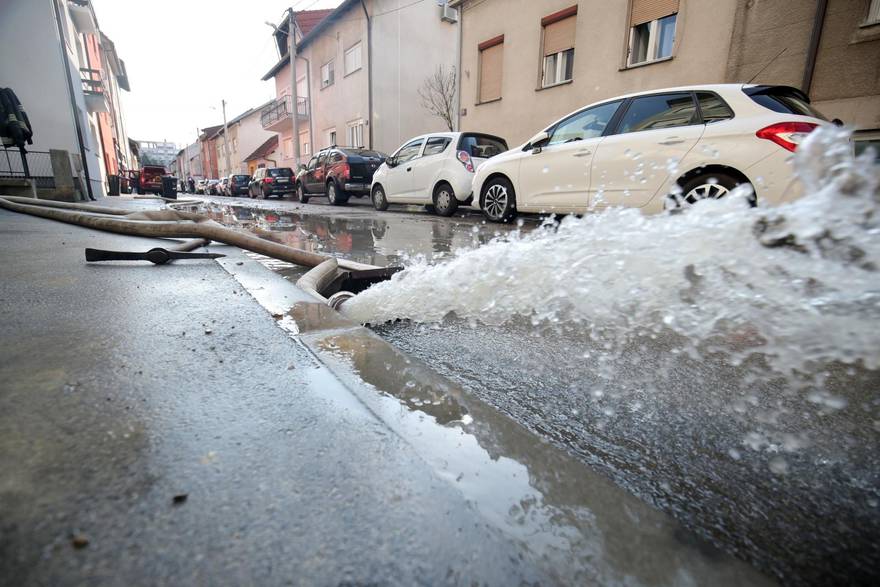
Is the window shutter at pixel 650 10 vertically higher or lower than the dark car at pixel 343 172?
higher

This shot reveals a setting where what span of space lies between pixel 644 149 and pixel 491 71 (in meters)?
9.76

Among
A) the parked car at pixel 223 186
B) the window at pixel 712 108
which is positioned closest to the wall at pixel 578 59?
the window at pixel 712 108

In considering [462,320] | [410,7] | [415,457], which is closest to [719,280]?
[462,320]

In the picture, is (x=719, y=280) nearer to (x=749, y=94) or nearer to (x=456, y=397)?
(x=456, y=397)

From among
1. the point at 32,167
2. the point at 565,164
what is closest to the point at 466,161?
the point at 565,164

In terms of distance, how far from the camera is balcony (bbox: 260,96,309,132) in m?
27.0

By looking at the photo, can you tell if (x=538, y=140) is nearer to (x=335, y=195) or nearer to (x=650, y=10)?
(x=650, y=10)

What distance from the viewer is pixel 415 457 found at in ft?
3.14

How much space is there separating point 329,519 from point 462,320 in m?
1.67

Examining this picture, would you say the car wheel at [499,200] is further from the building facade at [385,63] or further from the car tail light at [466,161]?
the building facade at [385,63]

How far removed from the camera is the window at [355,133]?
2156cm

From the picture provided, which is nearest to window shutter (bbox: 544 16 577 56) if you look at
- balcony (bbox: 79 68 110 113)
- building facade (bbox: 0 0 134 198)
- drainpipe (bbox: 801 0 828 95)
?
drainpipe (bbox: 801 0 828 95)

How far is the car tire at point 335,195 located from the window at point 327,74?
492 inches

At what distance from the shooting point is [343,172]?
1356 cm
